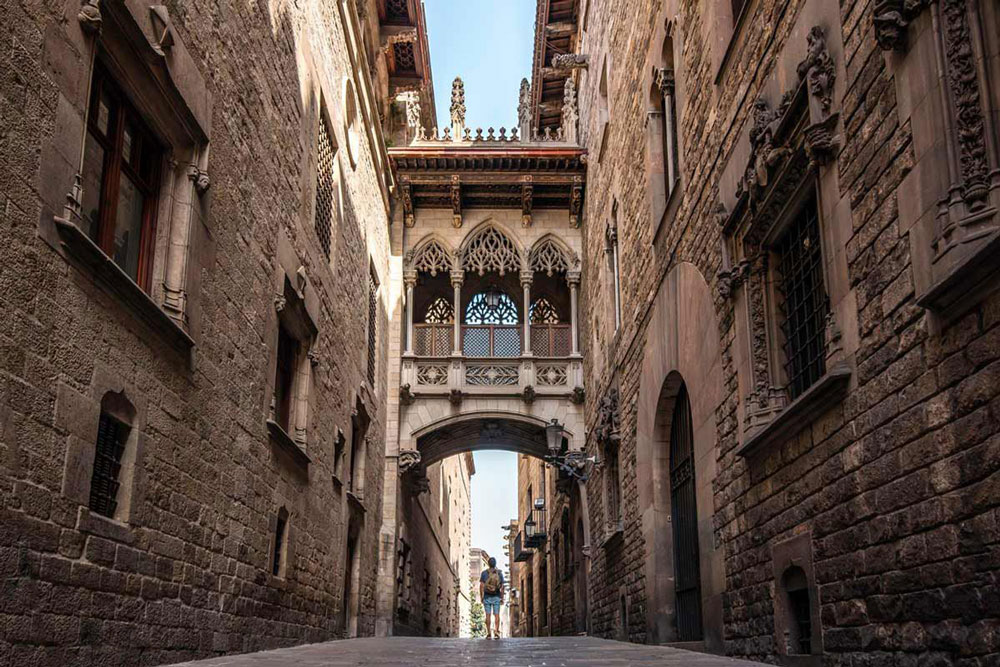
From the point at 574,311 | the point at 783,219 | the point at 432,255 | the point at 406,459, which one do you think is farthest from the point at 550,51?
the point at 783,219

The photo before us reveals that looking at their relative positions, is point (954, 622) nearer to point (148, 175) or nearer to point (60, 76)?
point (60, 76)

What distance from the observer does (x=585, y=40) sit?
21734 millimetres

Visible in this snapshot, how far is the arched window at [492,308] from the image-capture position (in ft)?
76.2

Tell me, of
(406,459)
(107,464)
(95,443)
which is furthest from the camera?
(406,459)

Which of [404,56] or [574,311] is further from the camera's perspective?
[404,56]

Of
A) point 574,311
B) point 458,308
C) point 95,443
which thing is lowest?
point 95,443

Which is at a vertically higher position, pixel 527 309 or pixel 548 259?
pixel 548 259

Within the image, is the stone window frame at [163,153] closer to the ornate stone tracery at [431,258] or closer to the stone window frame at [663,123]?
the stone window frame at [663,123]

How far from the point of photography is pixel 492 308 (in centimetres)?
2339

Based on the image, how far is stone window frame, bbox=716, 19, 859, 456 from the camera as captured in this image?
594 cm

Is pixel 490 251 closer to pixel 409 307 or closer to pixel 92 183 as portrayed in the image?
pixel 409 307

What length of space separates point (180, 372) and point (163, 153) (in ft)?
5.64

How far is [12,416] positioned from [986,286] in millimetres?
4617

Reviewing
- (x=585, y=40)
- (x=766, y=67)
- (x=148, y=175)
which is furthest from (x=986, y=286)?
(x=585, y=40)
